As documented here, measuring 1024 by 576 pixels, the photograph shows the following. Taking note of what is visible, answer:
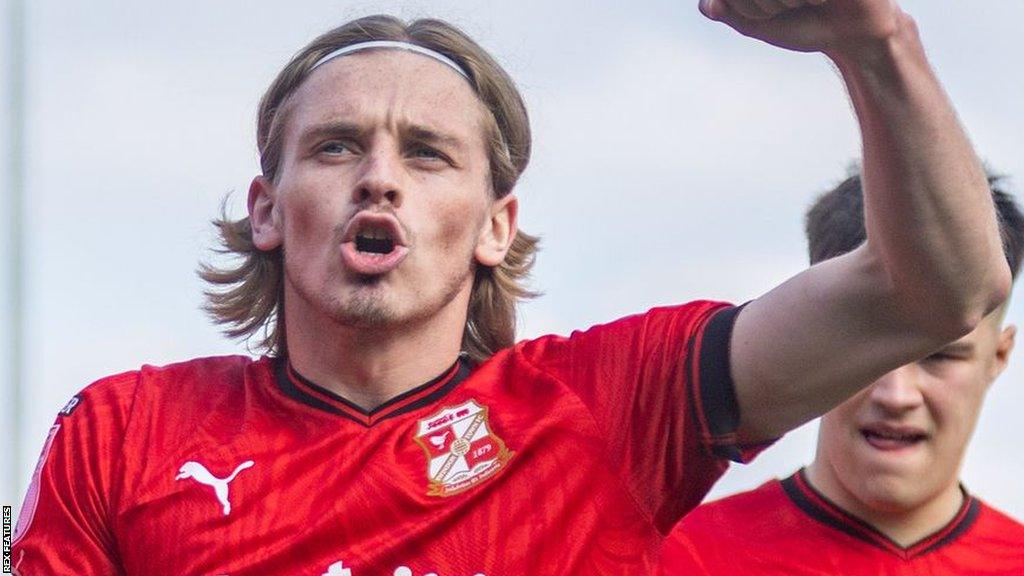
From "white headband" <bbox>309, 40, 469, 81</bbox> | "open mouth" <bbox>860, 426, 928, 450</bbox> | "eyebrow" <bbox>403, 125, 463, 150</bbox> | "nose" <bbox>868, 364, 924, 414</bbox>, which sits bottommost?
"open mouth" <bbox>860, 426, 928, 450</bbox>

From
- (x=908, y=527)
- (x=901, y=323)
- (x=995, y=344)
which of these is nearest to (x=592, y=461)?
(x=901, y=323)

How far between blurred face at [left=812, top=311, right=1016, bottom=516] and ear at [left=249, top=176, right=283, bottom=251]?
1.35 m

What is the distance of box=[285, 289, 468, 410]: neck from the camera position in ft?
11.7

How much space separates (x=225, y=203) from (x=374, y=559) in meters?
1.32

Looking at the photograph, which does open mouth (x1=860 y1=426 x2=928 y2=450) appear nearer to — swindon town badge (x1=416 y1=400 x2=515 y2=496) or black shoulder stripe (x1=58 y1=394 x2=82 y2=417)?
swindon town badge (x1=416 y1=400 x2=515 y2=496)

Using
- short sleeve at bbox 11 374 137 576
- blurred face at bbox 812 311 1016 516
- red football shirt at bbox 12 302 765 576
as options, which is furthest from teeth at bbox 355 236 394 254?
blurred face at bbox 812 311 1016 516

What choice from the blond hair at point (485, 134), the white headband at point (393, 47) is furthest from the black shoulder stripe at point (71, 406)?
the white headband at point (393, 47)

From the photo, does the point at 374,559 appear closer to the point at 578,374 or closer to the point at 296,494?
the point at 296,494

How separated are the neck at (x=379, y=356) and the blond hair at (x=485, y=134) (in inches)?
6.7

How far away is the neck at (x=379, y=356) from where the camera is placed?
3.56 metres

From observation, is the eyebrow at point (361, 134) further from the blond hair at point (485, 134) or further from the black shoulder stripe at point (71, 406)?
the black shoulder stripe at point (71, 406)

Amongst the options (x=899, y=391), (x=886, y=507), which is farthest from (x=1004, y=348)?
(x=886, y=507)

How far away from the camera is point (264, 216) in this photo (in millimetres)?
3848

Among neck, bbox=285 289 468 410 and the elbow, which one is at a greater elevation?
the elbow
